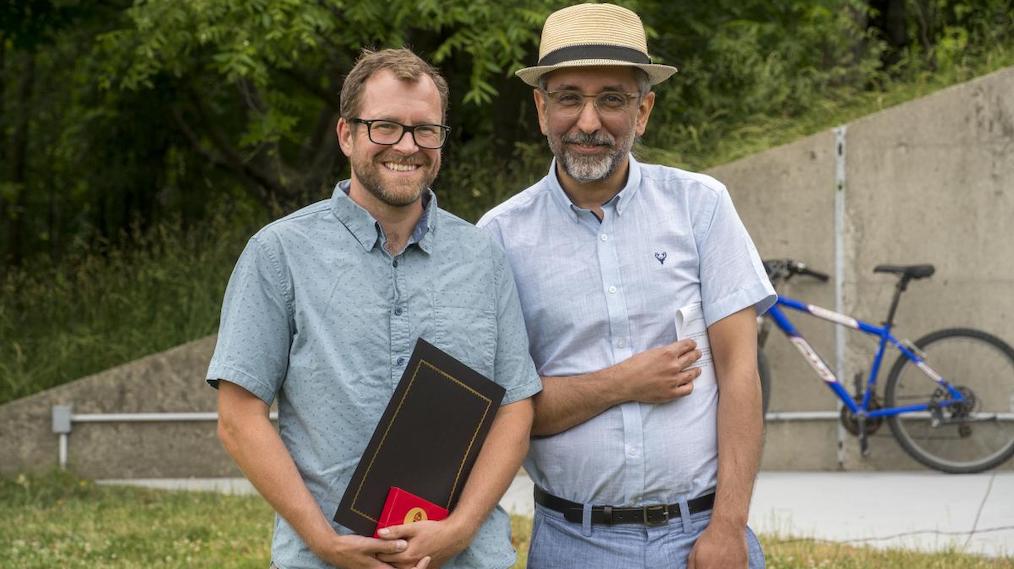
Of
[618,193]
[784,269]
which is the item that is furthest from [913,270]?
[618,193]

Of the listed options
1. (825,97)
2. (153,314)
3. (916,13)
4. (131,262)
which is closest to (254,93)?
(131,262)

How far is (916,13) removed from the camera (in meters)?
13.1

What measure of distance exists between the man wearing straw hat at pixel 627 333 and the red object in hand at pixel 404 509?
463 millimetres

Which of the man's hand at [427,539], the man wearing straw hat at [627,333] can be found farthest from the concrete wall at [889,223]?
the man's hand at [427,539]

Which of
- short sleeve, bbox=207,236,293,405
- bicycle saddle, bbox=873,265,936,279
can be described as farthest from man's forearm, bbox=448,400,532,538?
bicycle saddle, bbox=873,265,936,279

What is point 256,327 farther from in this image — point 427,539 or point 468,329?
point 427,539

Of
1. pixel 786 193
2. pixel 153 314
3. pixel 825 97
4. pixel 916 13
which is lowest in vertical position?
pixel 153 314

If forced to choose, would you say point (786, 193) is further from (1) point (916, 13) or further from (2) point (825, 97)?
(1) point (916, 13)

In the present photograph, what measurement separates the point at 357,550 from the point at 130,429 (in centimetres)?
669

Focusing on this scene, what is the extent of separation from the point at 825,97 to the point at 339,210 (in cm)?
817

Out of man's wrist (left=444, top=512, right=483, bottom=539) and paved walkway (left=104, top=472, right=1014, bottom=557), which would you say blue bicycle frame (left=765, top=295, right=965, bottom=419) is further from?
man's wrist (left=444, top=512, right=483, bottom=539)

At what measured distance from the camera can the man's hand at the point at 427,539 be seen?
106 inches

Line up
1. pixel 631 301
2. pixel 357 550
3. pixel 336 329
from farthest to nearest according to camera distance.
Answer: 1. pixel 631 301
2. pixel 336 329
3. pixel 357 550

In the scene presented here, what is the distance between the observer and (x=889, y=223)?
8547 mm
